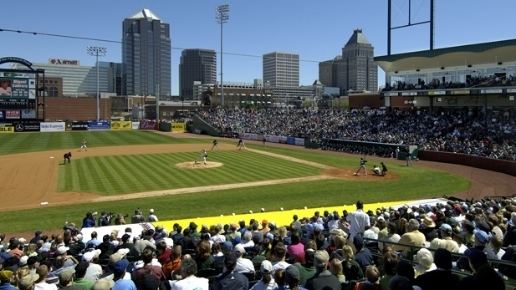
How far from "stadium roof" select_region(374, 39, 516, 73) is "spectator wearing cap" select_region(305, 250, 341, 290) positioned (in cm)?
5123

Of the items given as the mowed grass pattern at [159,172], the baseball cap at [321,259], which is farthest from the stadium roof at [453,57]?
the baseball cap at [321,259]

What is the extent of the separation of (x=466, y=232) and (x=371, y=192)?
2096 cm

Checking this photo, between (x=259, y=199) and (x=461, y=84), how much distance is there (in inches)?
1453

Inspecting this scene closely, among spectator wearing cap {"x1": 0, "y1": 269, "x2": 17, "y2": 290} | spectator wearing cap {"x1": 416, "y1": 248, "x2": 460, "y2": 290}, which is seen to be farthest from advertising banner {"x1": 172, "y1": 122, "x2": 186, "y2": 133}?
spectator wearing cap {"x1": 416, "y1": 248, "x2": 460, "y2": 290}

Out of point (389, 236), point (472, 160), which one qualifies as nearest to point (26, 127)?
point (472, 160)

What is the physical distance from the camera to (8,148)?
59.2 m

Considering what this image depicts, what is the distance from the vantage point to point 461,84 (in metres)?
55.1

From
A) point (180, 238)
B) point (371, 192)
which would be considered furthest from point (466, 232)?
point (371, 192)

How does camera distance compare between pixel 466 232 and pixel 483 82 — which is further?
pixel 483 82

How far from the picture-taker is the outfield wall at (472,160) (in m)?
38.8

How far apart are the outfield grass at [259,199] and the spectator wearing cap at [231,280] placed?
54.5ft

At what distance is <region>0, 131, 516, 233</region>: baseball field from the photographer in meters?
26.5

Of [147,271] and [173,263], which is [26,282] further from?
[173,263]

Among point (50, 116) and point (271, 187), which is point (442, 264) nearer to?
point (271, 187)
